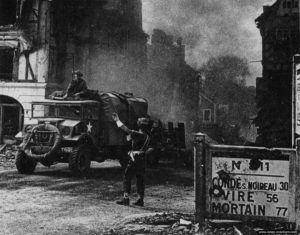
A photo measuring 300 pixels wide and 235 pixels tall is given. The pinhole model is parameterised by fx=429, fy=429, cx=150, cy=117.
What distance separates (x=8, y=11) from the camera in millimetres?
23812

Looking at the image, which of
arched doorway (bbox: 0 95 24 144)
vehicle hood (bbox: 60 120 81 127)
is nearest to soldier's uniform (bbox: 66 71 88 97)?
vehicle hood (bbox: 60 120 81 127)

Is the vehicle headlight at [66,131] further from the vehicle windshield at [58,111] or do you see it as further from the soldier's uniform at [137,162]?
the soldier's uniform at [137,162]

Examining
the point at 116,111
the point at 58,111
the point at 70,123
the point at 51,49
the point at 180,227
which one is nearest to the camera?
the point at 180,227

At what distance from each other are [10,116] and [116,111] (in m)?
11.0

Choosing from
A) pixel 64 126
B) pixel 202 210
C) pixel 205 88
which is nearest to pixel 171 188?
pixel 64 126

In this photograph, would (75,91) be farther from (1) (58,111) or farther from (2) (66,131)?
(2) (66,131)

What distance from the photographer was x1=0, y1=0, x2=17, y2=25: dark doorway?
23688mm

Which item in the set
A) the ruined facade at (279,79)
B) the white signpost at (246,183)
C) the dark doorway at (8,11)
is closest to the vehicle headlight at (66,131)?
the white signpost at (246,183)

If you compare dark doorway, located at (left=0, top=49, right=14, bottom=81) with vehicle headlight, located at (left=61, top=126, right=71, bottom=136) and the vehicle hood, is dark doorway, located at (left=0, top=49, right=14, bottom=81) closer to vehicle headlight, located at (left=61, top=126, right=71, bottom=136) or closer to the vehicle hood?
the vehicle hood

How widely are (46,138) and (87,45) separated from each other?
16.8 m

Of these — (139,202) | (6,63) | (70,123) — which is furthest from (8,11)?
(139,202)

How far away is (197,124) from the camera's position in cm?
4328

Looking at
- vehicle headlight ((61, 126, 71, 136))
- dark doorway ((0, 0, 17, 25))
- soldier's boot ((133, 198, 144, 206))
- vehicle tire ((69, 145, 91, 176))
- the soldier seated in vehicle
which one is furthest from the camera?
dark doorway ((0, 0, 17, 25))

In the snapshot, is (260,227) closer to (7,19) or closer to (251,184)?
(251,184)
